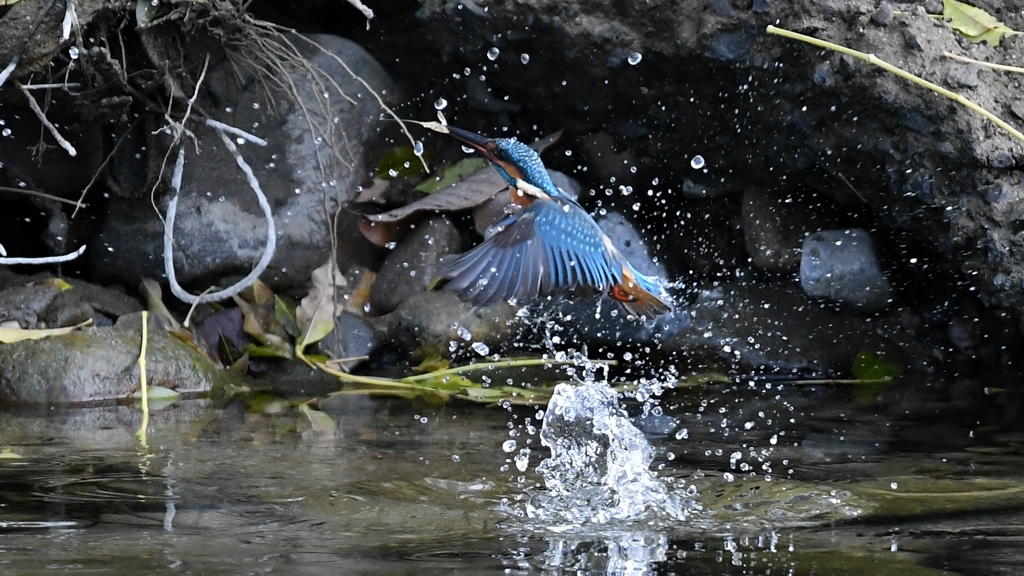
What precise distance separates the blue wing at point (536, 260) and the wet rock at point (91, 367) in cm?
134

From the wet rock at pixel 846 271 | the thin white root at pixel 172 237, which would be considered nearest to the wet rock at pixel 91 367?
the thin white root at pixel 172 237

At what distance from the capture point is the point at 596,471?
3.12 meters

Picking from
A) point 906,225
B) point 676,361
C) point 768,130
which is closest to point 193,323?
point 676,361


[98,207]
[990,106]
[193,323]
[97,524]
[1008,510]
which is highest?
[990,106]

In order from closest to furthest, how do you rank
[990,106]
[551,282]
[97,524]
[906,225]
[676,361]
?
[97,524] < [551,282] < [990,106] < [906,225] < [676,361]

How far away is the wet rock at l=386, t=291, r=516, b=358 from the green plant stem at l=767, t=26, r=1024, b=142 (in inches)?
60.3

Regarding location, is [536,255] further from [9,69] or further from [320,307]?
[9,69]

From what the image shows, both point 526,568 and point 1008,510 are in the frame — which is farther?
point 1008,510

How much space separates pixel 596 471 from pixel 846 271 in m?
1.92

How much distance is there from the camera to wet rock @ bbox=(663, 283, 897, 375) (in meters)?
4.68

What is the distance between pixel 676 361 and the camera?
15.4 feet

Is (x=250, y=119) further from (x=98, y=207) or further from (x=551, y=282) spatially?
(x=551, y=282)

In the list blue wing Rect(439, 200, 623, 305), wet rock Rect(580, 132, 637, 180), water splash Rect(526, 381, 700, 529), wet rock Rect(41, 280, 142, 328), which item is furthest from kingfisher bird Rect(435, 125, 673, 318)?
wet rock Rect(41, 280, 142, 328)

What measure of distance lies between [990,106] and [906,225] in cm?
55
